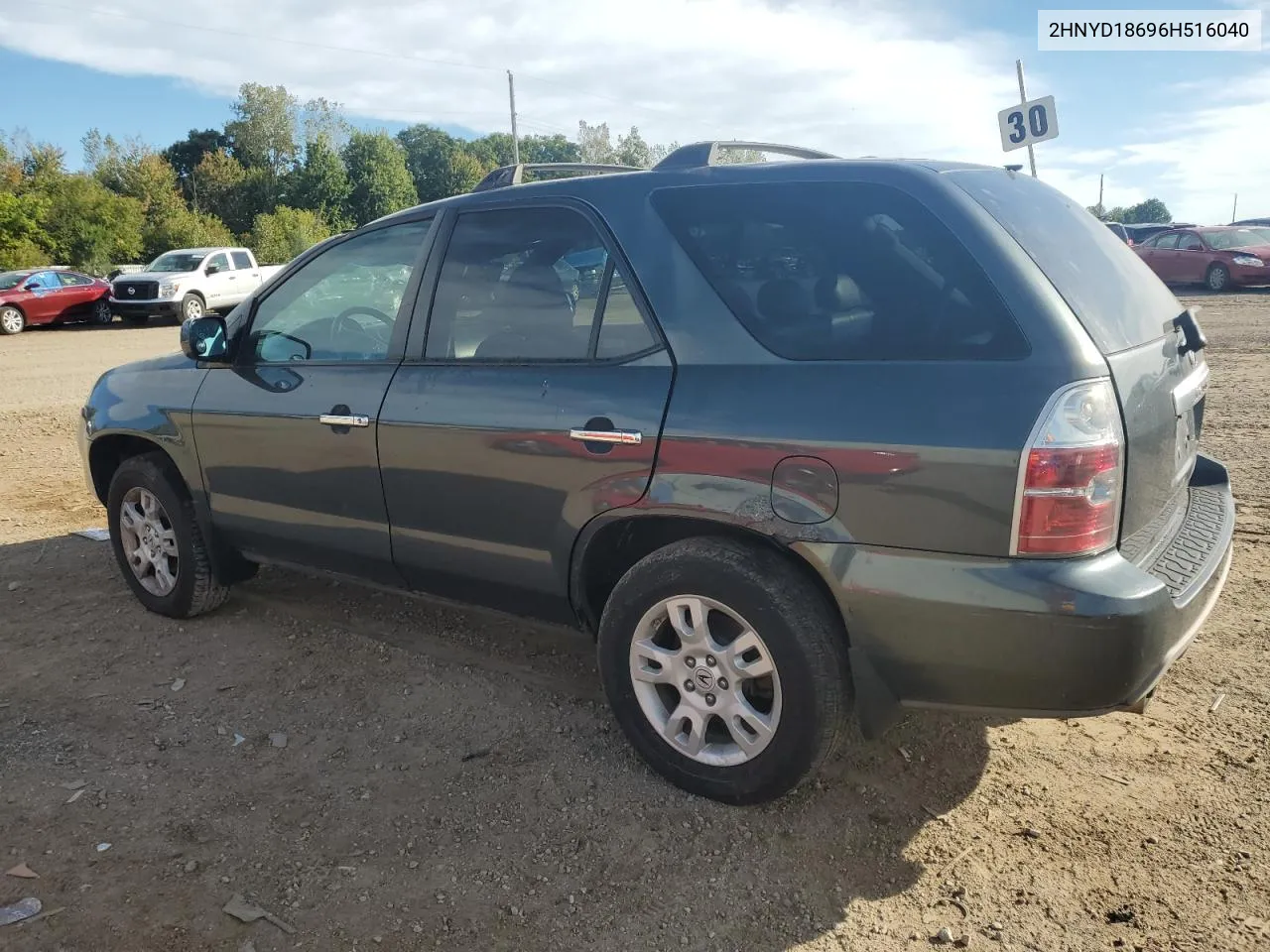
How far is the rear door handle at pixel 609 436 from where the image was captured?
289 centimetres

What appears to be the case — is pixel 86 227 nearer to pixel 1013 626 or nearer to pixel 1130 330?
pixel 1130 330

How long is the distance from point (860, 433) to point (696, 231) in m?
0.87

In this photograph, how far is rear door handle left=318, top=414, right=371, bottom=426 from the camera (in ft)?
11.7

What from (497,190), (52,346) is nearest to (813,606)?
(497,190)

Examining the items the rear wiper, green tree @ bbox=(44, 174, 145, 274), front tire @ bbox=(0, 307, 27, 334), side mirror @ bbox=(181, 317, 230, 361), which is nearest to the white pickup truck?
front tire @ bbox=(0, 307, 27, 334)

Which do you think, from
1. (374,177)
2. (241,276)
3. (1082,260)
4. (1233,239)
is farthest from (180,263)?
(374,177)

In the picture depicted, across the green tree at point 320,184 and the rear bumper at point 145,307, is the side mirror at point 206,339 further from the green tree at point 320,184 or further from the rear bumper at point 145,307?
the green tree at point 320,184

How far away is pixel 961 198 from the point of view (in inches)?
104

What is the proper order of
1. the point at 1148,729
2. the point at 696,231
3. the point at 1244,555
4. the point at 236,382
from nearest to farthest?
1. the point at 696,231
2. the point at 1148,729
3. the point at 236,382
4. the point at 1244,555

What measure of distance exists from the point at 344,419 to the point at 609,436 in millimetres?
1210

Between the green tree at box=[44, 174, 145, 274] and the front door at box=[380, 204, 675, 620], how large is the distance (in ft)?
123

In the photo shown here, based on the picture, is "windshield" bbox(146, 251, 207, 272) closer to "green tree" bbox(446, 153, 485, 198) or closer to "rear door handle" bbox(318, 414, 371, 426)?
"rear door handle" bbox(318, 414, 371, 426)

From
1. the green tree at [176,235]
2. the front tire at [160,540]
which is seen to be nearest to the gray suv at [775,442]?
the front tire at [160,540]

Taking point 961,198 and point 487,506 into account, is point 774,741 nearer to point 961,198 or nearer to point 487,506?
point 487,506
